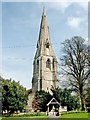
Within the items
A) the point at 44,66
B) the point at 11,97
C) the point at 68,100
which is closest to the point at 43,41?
the point at 44,66

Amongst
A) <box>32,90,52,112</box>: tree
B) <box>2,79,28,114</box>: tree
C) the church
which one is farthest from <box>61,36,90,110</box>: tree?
the church

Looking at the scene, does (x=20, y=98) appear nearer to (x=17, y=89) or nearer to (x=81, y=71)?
(x=17, y=89)

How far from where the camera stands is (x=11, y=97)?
30438mm

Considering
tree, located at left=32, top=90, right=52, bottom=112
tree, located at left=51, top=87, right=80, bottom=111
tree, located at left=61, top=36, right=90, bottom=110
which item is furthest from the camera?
tree, located at left=32, top=90, right=52, bottom=112

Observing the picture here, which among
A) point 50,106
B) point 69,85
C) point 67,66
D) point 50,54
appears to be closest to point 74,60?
point 67,66

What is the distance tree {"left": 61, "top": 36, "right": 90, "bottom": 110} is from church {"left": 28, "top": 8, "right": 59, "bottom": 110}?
2607cm

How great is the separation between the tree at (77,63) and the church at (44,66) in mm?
26072

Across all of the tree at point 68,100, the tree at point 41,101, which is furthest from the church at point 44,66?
the tree at point 68,100

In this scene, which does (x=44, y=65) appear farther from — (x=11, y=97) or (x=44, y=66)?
(x=11, y=97)

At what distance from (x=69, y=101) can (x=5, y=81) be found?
13.1m

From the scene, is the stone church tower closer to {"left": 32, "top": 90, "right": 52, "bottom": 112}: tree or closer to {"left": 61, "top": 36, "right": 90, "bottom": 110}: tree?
{"left": 32, "top": 90, "right": 52, "bottom": 112}: tree

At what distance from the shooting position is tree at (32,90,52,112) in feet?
136

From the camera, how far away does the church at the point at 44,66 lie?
5362cm

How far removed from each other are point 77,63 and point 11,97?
973 cm
